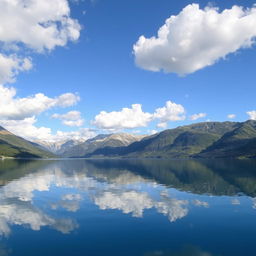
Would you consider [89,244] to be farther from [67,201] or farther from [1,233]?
[67,201]

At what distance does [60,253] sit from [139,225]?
17.6 meters

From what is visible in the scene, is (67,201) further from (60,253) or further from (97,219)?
(60,253)

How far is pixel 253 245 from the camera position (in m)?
39.1

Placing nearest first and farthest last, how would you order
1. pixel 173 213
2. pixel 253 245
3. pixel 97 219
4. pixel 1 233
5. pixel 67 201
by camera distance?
pixel 253 245
pixel 1 233
pixel 97 219
pixel 173 213
pixel 67 201

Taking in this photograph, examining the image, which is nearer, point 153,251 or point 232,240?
point 153,251

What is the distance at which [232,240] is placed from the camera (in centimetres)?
4106

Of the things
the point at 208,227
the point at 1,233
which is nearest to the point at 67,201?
the point at 1,233

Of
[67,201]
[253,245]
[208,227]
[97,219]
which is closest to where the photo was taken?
[253,245]

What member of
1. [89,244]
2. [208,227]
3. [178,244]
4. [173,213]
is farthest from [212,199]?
[89,244]

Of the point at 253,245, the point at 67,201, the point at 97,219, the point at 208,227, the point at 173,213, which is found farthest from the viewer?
the point at 67,201

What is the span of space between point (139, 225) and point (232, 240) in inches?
650

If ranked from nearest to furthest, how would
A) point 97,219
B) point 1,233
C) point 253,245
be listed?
point 253,245 → point 1,233 → point 97,219

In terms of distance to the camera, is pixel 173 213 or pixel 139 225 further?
pixel 173 213

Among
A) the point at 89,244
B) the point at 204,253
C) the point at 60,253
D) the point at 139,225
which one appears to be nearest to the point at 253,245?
the point at 204,253
